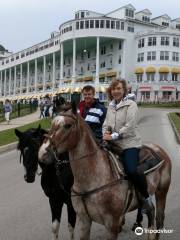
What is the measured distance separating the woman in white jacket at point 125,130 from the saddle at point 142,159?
85mm

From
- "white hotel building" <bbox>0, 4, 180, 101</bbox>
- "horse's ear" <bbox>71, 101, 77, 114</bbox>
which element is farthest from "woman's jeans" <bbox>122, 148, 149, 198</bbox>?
"white hotel building" <bbox>0, 4, 180, 101</bbox>

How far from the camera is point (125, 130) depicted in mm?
5719

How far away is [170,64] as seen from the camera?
90.1 m

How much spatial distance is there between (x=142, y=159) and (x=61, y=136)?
1.67m

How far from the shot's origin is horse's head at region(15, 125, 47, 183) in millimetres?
6039

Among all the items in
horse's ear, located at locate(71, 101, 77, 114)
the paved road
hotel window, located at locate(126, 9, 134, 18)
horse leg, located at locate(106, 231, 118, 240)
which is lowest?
the paved road

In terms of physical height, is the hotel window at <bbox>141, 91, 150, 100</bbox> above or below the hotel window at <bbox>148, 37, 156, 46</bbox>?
below

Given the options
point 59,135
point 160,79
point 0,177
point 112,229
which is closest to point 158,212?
point 112,229

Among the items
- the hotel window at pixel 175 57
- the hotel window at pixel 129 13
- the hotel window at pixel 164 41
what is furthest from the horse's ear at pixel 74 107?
the hotel window at pixel 129 13

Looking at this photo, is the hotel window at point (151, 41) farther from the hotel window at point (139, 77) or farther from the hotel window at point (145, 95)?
the hotel window at point (145, 95)

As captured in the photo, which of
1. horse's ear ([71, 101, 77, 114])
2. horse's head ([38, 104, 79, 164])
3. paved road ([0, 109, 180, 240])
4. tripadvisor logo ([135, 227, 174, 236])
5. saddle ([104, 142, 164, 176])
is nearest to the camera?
horse's head ([38, 104, 79, 164])

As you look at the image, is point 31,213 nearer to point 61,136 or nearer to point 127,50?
point 61,136

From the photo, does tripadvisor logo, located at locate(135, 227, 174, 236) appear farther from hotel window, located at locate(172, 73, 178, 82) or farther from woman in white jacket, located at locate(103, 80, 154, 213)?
hotel window, located at locate(172, 73, 178, 82)

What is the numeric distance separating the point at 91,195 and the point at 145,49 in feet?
289
